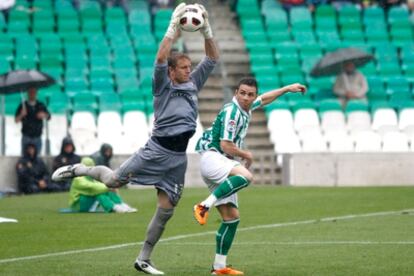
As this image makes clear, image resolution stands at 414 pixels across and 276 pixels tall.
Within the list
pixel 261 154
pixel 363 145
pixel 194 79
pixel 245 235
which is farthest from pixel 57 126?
pixel 194 79

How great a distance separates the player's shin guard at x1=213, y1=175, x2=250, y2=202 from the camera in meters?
12.7

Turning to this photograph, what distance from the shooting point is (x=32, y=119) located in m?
27.2

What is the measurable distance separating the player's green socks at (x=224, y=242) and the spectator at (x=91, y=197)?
28.3 feet

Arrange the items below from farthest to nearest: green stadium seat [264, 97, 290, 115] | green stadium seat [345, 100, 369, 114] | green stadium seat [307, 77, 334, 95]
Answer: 1. green stadium seat [307, 77, 334, 95]
2. green stadium seat [345, 100, 369, 114]
3. green stadium seat [264, 97, 290, 115]

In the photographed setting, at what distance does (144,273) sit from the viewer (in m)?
12.7

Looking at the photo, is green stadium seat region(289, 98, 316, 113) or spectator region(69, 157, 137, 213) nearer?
spectator region(69, 157, 137, 213)

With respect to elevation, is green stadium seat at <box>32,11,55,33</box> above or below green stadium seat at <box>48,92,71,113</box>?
above

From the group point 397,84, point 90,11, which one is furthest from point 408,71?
point 90,11

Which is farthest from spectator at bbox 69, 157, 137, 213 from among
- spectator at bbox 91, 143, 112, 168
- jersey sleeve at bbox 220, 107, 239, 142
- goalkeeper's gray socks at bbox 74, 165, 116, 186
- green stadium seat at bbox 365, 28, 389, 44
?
green stadium seat at bbox 365, 28, 389, 44

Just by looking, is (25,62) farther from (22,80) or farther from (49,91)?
(22,80)

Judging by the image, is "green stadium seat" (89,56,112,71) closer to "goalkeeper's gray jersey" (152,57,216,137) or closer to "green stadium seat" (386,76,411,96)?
"green stadium seat" (386,76,411,96)

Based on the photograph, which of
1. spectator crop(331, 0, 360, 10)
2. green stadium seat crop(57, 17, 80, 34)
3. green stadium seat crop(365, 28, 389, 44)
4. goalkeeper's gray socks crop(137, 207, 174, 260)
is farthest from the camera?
spectator crop(331, 0, 360, 10)

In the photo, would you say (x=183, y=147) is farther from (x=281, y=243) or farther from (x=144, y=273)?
(x=281, y=243)

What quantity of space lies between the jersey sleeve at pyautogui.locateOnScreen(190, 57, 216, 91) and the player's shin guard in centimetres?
102
